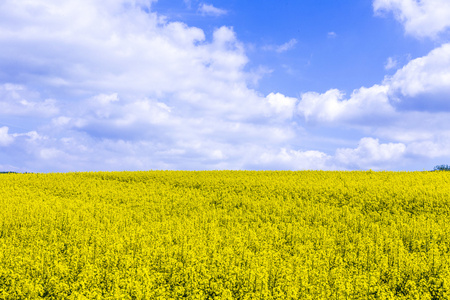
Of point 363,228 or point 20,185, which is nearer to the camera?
point 363,228

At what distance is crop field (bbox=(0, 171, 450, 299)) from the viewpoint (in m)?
7.98

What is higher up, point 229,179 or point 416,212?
point 229,179

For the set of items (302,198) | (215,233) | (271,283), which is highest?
(302,198)

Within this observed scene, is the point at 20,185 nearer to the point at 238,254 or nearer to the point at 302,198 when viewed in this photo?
the point at 302,198

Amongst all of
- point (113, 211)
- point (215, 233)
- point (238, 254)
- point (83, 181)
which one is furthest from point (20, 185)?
point (238, 254)

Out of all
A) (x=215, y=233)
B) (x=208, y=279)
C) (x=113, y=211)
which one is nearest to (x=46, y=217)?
(x=113, y=211)

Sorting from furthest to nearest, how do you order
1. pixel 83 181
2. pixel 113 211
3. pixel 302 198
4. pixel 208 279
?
pixel 83 181
pixel 302 198
pixel 113 211
pixel 208 279

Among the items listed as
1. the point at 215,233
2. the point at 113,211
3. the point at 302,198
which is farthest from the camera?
the point at 302,198

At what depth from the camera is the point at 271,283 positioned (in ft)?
27.1

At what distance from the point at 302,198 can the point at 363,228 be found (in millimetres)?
5080

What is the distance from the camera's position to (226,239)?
12.3m

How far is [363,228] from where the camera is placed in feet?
48.6

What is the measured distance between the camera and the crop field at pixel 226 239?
798 centimetres

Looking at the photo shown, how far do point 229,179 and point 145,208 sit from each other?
7.61 m
